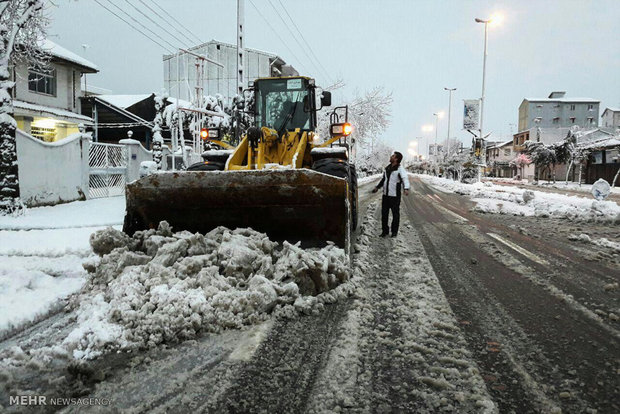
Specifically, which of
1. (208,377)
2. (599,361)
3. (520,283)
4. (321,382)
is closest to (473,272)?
(520,283)

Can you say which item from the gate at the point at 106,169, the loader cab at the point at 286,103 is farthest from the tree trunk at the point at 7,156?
the loader cab at the point at 286,103

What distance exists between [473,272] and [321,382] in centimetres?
320

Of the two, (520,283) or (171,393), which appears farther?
(520,283)

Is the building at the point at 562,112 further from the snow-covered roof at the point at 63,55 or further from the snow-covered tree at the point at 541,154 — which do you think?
the snow-covered roof at the point at 63,55

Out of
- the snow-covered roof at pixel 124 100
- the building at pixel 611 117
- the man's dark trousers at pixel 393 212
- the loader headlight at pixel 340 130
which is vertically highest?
the building at pixel 611 117

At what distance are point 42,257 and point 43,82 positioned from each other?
20568 millimetres

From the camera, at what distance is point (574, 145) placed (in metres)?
34.4

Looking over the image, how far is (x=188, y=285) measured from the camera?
341cm

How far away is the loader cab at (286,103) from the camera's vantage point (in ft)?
25.3

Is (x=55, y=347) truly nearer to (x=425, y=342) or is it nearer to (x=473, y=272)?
(x=425, y=342)

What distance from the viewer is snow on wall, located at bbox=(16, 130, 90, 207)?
10.2 m

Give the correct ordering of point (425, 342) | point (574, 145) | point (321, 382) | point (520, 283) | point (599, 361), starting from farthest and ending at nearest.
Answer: point (574, 145)
point (520, 283)
point (425, 342)
point (599, 361)
point (321, 382)

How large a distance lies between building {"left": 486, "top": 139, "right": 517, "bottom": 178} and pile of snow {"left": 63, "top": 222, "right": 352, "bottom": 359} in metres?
74.4

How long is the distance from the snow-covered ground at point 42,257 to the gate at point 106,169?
3.39 meters
